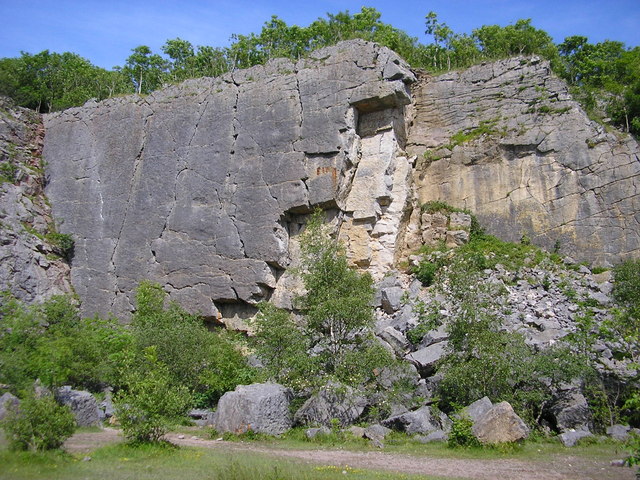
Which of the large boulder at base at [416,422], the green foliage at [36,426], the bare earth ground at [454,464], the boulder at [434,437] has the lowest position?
the bare earth ground at [454,464]

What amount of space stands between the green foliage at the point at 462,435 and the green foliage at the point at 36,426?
8.51 m

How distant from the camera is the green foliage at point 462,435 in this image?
1330 cm

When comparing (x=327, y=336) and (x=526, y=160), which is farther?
(x=526, y=160)

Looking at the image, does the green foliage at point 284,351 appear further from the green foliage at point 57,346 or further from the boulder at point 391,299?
the green foliage at point 57,346

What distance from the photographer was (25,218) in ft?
91.1

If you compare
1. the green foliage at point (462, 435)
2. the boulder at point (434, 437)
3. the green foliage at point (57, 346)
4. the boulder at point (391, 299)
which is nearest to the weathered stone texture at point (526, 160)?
the boulder at point (391, 299)

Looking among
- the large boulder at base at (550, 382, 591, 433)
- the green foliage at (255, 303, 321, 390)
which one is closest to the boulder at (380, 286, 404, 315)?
the green foliage at (255, 303, 321, 390)

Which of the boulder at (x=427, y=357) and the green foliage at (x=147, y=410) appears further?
the boulder at (x=427, y=357)

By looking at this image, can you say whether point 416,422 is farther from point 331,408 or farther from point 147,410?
point 147,410

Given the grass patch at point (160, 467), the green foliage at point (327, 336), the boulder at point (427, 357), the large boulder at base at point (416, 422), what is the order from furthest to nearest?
the boulder at point (427, 357), the green foliage at point (327, 336), the large boulder at base at point (416, 422), the grass patch at point (160, 467)

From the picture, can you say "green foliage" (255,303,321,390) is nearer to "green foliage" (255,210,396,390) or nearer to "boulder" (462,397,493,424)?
"green foliage" (255,210,396,390)

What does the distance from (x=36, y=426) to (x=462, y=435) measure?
9187mm

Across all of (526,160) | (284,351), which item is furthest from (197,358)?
(526,160)

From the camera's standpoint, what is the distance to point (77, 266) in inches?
1096
